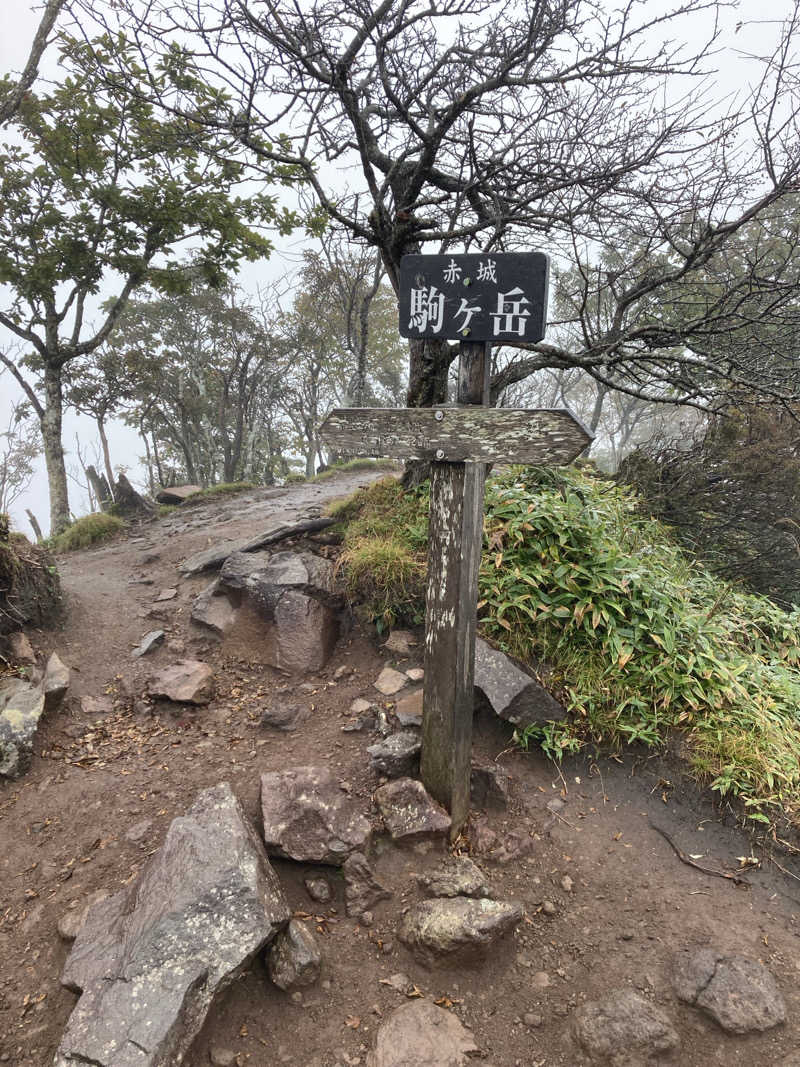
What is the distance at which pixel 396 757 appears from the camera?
3.89 metres

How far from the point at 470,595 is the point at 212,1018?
2556 mm

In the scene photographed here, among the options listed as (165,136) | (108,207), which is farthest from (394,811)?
(108,207)

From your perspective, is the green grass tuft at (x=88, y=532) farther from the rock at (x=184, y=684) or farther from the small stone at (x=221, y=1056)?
the small stone at (x=221, y=1056)

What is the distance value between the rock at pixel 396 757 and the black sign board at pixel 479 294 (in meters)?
2.95

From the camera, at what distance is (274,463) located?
25.7 metres

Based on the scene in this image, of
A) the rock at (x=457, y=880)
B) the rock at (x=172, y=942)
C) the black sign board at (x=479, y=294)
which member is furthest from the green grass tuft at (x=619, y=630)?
the black sign board at (x=479, y=294)

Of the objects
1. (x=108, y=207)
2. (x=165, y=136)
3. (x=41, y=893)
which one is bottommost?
(x=41, y=893)

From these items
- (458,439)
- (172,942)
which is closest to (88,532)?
(172,942)

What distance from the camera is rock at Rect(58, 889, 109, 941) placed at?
2.88 metres

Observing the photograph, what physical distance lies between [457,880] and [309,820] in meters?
1.00

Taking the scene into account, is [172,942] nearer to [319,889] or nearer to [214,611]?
[319,889]

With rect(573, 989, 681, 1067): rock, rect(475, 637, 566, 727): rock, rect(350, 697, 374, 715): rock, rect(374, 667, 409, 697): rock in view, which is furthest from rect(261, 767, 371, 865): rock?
rect(573, 989, 681, 1067): rock

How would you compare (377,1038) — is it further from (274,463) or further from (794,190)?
(274,463)

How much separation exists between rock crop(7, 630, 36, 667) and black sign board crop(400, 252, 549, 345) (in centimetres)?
472
